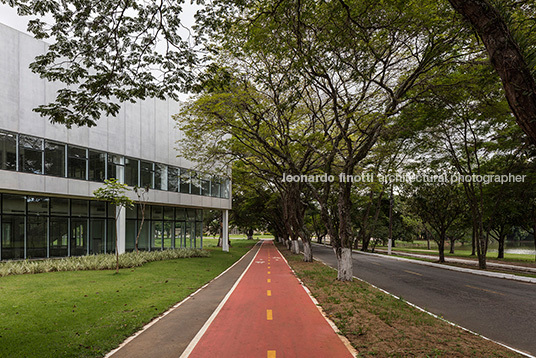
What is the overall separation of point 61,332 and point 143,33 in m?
6.70

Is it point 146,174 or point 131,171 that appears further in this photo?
point 146,174

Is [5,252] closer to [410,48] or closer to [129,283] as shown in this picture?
[129,283]

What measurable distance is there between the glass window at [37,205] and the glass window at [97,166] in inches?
113

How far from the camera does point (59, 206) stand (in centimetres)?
2016

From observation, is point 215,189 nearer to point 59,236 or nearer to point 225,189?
point 225,189

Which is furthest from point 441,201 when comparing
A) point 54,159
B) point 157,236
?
point 54,159

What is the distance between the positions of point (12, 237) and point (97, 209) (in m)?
5.35

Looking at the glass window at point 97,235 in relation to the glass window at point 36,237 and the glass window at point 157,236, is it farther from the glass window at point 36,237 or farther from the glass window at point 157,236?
the glass window at point 157,236

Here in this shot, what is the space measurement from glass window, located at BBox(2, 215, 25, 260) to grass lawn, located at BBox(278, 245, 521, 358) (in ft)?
58.5

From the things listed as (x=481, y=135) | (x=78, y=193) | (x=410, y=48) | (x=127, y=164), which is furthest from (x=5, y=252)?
(x=481, y=135)

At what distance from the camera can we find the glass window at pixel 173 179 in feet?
89.8

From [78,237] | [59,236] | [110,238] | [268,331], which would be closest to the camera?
[268,331]

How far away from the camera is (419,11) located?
9.35 meters

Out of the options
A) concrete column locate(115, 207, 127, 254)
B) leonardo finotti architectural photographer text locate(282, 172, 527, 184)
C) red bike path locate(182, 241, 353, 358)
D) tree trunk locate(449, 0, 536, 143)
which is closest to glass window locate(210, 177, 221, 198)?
concrete column locate(115, 207, 127, 254)
